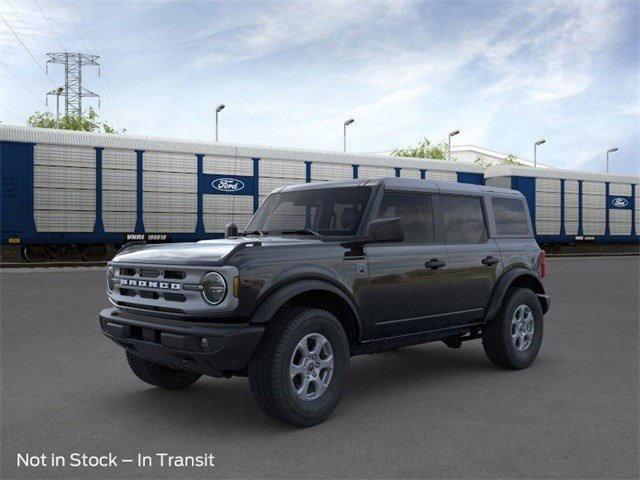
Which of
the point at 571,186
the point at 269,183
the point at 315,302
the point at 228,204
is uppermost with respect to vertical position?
the point at 571,186

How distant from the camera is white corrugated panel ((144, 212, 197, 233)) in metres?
21.2

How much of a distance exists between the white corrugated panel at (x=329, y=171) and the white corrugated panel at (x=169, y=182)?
15.3 ft

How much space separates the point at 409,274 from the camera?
5.28m

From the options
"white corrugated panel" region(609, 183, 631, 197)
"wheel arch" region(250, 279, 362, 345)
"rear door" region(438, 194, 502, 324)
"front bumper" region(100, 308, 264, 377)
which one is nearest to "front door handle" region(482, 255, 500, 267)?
"rear door" region(438, 194, 502, 324)

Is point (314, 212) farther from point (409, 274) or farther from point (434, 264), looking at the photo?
point (434, 264)

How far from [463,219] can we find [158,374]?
3218 millimetres

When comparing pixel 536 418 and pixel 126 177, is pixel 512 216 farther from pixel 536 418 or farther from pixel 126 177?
pixel 126 177

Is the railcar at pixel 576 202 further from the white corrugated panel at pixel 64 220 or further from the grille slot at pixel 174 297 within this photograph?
the grille slot at pixel 174 297

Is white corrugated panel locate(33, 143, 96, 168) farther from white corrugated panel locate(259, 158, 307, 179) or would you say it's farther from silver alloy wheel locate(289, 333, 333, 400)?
silver alloy wheel locate(289, 333, 333, 400)

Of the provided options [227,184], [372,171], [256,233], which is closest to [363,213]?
[256,233]

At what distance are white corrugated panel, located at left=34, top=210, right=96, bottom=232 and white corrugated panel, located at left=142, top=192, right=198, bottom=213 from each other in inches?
72.5

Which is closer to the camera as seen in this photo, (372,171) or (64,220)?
(64,220)

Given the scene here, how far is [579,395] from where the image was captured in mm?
5258

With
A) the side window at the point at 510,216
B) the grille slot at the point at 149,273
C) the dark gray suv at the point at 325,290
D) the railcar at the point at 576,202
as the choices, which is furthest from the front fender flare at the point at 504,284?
the railcar at the point at 576,202
